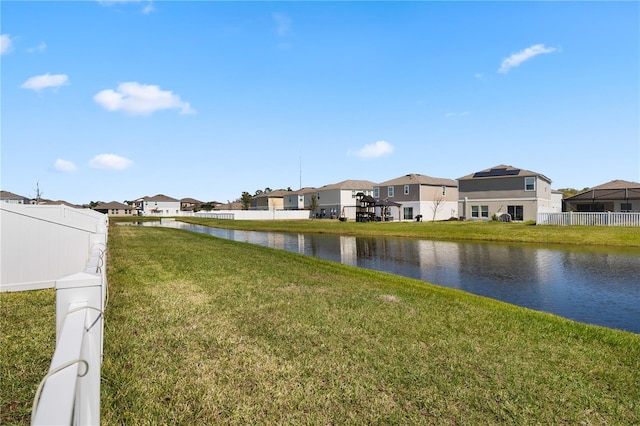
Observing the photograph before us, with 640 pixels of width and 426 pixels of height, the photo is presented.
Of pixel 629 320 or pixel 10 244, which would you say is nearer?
pixel 10 244

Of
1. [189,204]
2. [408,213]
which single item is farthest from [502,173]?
[189,204]

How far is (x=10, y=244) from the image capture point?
7.77 metres

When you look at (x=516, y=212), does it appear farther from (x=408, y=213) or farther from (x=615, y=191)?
(x=408, y=213)

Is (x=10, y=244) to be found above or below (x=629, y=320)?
above

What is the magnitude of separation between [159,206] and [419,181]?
89.8m

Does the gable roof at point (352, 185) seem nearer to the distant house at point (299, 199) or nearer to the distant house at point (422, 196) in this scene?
the distant house at point (299, 199)

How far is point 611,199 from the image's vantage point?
4328cm

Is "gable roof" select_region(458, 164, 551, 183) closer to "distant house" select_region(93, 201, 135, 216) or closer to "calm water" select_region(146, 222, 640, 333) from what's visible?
"calm water" select_region(146, 222, 640, 333)

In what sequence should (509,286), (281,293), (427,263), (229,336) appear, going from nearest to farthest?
(229,336), (281,293), (509,286), (427,263)

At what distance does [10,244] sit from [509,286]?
13790mm

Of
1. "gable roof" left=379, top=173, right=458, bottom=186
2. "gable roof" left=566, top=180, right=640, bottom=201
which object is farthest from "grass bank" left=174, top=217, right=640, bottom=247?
"gable roof" left=566, top=180, right=640, bottom=201

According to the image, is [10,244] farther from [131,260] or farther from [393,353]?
[393,353]

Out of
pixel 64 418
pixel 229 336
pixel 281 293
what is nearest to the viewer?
pixel 64 418

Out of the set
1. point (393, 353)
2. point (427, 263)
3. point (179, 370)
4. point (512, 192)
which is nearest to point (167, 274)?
point (179, 370)
